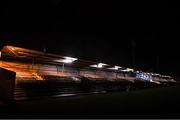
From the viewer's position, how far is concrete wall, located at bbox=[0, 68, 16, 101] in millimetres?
10984

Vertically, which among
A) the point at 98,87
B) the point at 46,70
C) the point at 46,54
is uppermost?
the point at 46,54

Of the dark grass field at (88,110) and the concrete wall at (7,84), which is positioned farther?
the concrete wall at (7,84)

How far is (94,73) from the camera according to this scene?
80.4ft

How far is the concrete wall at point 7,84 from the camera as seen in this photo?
11.0 metres

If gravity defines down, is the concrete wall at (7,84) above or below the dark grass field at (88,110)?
above

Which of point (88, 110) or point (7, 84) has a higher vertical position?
point (7, 84)

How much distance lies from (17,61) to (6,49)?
397 cm

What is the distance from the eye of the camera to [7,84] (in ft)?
37.3

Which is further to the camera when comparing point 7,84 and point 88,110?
point 7,84

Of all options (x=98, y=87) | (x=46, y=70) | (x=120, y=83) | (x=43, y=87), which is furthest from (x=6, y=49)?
(x=120, y=83)

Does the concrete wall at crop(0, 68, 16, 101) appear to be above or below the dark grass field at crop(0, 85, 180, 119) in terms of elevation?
above

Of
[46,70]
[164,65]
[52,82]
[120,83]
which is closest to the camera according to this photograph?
[52,82]

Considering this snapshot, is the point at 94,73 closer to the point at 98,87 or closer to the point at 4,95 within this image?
the point at 98,87

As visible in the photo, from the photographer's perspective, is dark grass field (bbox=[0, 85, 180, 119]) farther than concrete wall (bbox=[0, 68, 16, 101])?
No
